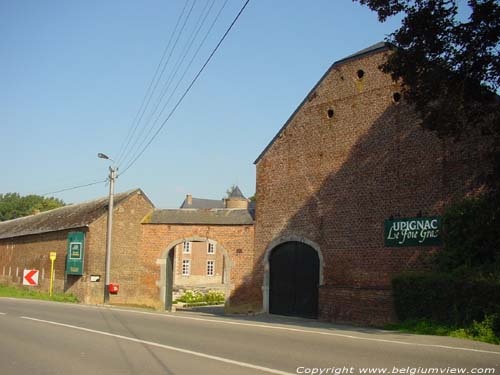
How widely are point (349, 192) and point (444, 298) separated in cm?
745

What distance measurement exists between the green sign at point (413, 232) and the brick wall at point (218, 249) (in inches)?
280

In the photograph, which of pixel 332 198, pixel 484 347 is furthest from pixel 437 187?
pixel 484 347

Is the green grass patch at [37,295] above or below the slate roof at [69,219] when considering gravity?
below

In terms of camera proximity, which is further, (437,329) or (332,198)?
(332,198)

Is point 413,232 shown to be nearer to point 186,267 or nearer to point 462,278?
point 462,278

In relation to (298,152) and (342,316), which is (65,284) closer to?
(298,152)

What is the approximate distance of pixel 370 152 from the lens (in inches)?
792

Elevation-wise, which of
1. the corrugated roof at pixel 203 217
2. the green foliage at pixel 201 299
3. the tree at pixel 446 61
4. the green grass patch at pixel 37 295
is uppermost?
the tree at pixel 446 61

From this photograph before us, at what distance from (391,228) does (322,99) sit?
247 inches

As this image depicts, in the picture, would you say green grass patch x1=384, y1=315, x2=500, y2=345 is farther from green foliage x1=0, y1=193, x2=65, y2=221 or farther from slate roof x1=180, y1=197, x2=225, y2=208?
green foliage x1=0, y1=193, x2=65, y2=221

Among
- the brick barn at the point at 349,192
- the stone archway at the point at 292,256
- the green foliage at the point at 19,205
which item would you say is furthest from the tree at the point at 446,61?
the green foliage at the point at 19,205

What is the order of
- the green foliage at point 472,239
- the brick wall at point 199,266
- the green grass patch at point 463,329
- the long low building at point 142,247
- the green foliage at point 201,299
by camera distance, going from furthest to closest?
the brick wall at point 199,266 < the green foliage at point 201,299 < the long low building at point 142,247 < the green foliage at point 472,239 < the green grass patch at point 463,329

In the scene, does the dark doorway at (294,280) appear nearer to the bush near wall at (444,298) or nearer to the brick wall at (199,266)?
the bush near wall at (444,298)

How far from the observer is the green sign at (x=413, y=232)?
698 inches
